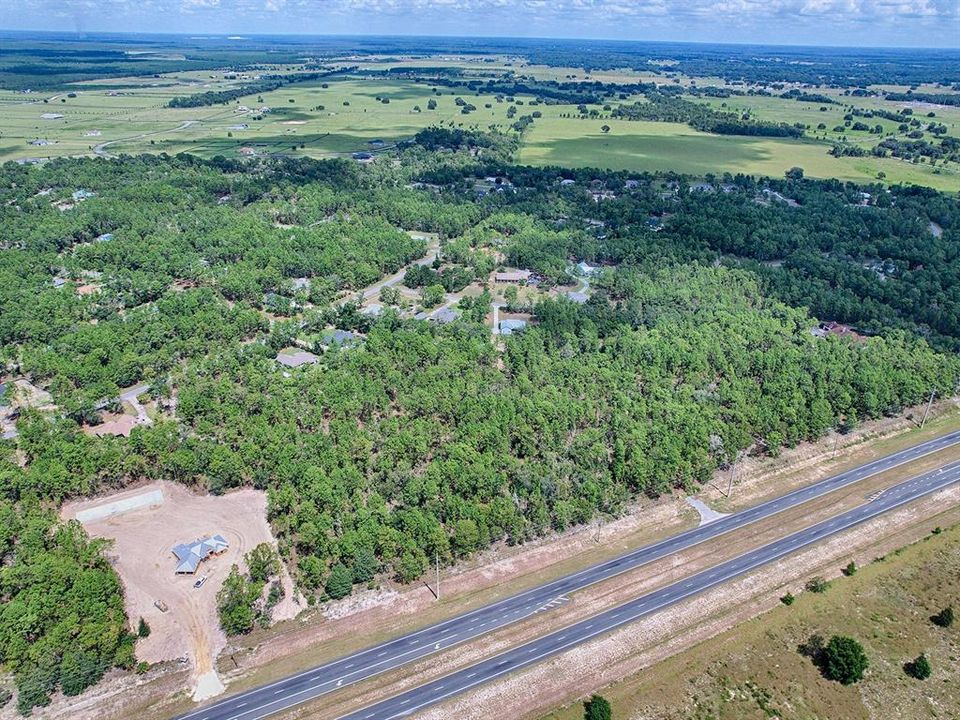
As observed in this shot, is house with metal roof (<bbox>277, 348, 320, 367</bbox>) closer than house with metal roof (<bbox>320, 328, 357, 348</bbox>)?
Yes

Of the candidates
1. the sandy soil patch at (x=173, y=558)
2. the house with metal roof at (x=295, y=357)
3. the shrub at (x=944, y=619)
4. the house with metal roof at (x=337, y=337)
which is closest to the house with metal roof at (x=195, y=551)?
the sandy soil patch at (x=173, y=558)

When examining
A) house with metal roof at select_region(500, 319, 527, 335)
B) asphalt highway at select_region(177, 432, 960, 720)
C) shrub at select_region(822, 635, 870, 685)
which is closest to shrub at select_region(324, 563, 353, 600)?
asphalt highway at select_region(177, 432, 960, 720)

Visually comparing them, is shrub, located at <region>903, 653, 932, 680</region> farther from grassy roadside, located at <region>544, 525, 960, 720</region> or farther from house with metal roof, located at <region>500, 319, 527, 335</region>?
house with metal roof, located at <region>500, 319, 527, 335</region>

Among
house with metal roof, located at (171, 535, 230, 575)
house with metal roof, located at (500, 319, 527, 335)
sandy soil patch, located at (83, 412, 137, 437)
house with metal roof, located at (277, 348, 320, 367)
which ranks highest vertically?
house with metal roof, located at (500, 319, 527, 335)

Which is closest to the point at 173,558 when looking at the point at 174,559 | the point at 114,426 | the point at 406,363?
the point at 174,559

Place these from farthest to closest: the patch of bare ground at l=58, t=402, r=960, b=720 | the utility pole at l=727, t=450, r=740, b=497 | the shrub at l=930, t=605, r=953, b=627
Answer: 1. the utility pole at l=727, t=450, r=740, b=497
2. the shrub at l=930, t=605, r=953, b=627
3. the patch of bare ground at l=58, t=402, r=960, b=720

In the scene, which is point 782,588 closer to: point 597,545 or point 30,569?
point 597,545

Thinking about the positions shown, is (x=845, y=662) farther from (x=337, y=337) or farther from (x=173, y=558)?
(x=337, y=337)

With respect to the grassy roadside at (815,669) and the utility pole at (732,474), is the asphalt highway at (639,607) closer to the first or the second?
the grassy roadside at (815,669)
